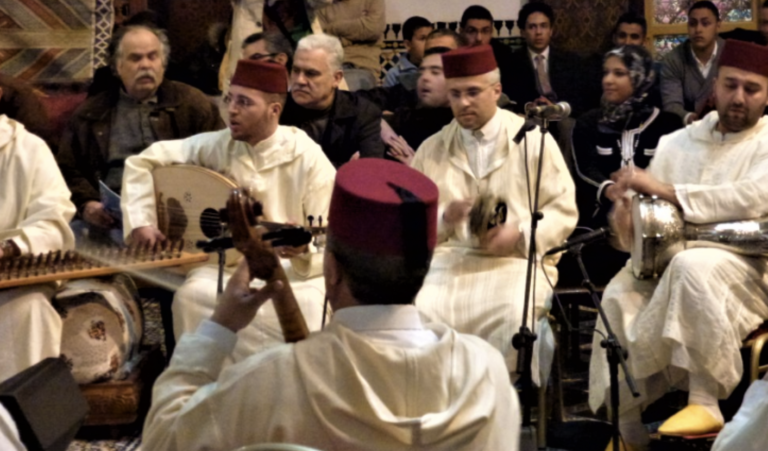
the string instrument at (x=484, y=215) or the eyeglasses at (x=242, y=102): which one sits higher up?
the eyeglasses at (x=242, y=102)

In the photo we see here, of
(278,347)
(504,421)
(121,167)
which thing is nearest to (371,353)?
(278,347)

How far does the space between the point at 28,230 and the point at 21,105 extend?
87 centimetres

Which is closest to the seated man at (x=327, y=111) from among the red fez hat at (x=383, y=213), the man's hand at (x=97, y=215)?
the man's hand at (x=97, y=215)

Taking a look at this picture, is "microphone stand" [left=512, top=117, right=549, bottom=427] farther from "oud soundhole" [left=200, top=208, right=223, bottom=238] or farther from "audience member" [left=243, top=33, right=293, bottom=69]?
"audience member" [left=243, top=33, right=293, bottom=69]

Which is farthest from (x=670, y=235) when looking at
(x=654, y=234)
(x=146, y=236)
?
(x=146, y=236)

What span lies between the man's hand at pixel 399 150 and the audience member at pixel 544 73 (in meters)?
1.57

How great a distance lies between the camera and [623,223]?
4.91m

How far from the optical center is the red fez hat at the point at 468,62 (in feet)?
16.8

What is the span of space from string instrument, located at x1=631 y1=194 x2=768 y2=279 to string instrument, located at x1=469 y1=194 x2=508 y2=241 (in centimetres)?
61

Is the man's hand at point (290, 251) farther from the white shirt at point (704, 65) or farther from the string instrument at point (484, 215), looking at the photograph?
the white shirt at point (704, 65)

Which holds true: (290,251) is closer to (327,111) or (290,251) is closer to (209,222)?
(209,222)

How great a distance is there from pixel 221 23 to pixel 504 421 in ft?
20.0

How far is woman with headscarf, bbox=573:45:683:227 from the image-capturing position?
608 centimetres

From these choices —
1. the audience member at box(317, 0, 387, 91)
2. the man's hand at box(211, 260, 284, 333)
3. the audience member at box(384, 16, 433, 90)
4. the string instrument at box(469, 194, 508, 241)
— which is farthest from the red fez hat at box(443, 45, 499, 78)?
the man's hand at box(211, 260, 284, 333)
